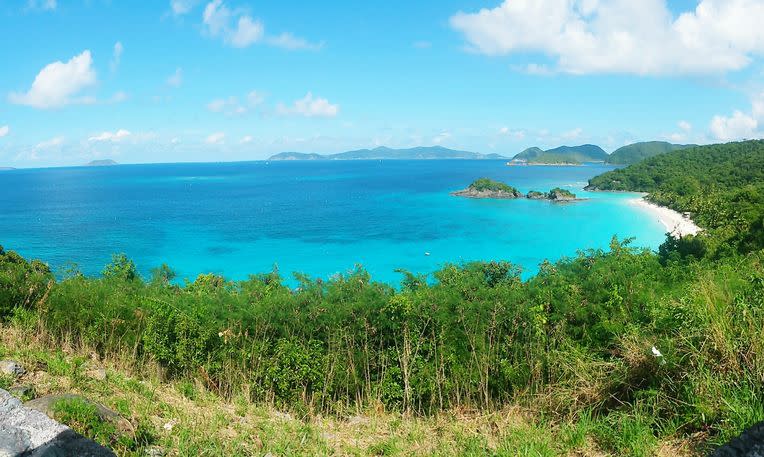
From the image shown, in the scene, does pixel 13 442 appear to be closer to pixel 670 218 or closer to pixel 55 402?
pixel 55 402

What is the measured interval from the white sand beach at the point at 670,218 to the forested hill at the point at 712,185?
46.3 inches

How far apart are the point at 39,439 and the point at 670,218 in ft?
224

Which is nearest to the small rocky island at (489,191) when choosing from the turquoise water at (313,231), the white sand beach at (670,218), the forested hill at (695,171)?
the turquoise water at (313,231)

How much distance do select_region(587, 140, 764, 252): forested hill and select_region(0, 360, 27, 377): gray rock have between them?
1952 centimetres

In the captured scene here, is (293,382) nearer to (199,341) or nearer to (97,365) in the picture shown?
(199,341)

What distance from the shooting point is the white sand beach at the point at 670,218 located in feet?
169

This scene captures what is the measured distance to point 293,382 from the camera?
6043 millimetres

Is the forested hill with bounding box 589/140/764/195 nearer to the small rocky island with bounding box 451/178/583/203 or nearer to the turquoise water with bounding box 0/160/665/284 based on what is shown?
the turquoise water with bounding box 0/160/665/284

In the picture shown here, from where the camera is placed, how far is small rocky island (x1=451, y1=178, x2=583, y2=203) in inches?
3199

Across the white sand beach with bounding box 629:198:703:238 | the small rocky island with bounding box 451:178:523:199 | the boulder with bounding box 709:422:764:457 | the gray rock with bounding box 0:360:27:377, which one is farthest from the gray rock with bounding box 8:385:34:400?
the small rocky island with bounding box 451:178:523:199

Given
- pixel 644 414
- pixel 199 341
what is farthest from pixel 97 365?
pixel 644 414

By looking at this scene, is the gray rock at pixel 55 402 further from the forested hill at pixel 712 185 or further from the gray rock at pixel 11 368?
the forested hill at pixel 712 185

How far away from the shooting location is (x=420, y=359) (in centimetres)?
589

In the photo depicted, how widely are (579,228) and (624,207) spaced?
19631mm
